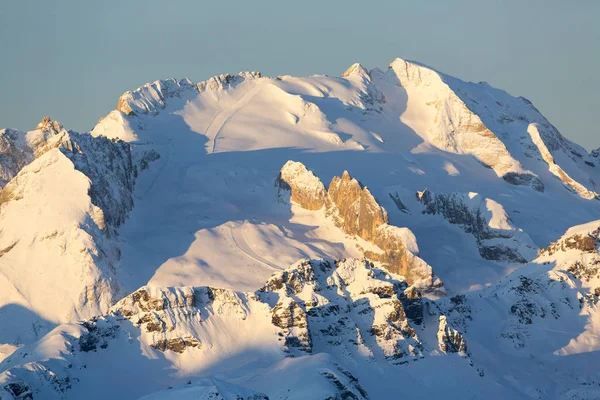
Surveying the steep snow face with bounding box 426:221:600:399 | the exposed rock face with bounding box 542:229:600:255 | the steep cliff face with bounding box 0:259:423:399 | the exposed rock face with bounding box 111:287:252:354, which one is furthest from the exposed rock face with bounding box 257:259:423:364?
the exposed rock face with bounding box 542:229:600:255

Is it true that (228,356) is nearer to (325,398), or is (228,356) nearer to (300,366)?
(300,366)

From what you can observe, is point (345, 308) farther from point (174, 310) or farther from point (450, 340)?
point (174, 310)

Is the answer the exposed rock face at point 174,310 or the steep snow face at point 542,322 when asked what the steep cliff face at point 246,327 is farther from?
the steep snow face at point 542,322

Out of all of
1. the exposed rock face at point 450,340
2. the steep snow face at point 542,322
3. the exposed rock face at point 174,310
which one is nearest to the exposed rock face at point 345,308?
the exposed rock face at point 450,340

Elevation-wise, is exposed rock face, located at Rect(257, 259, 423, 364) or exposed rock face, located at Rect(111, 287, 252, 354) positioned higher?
exposed rock face, located at Rect(111, 287, 252, 354)

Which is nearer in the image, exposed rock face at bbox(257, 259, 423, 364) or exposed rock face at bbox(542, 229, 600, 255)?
exposed rock face at bbox(257, 259, 423, 364)

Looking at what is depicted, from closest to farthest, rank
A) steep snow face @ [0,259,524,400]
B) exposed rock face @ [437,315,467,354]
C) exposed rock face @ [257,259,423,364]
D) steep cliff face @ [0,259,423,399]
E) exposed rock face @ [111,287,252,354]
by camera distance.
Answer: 1. steep snow face @ [0,259,524,400]
2. steep cliff face @ [0,259,423,399]
3. exposed rock face @ [111,287,252,354]
4. exposed rock face @ [257,259,423,364]
5. exposed rock face @ [437,315,467,354]

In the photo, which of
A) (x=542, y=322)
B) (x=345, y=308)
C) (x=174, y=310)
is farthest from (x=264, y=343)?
(x=542, y=322)

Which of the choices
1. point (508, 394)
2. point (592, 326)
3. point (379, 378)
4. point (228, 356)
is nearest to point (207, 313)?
point (228, 356)

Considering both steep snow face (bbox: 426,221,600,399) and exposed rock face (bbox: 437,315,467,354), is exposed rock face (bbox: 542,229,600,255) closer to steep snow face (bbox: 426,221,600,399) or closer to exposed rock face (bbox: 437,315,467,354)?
steep snow face (bbox: 426,221,600,399)
